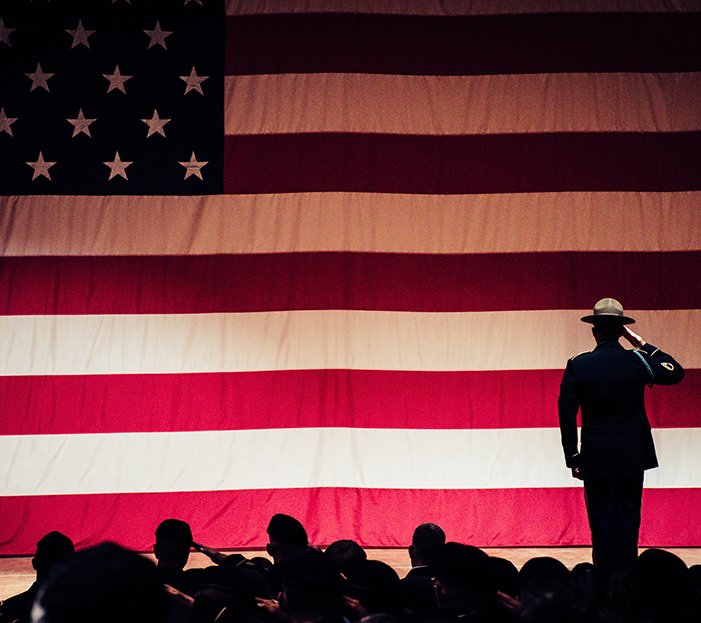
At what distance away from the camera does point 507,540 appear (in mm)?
3566

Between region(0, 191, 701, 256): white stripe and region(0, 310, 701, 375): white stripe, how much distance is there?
379 mm

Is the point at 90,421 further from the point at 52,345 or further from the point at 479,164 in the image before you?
the point at 479,164

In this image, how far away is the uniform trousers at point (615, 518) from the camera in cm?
238

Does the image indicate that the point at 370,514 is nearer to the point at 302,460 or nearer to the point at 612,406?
the point at 302,460

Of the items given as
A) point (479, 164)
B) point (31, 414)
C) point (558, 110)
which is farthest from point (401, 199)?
point (31, 414)

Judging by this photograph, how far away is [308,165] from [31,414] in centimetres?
201

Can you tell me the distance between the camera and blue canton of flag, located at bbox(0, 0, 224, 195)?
370cm

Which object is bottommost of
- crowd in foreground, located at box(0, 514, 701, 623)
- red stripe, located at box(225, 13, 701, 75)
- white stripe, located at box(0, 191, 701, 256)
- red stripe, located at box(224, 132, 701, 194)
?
crowd in foreground, located at box(0, 514, 701, 623)

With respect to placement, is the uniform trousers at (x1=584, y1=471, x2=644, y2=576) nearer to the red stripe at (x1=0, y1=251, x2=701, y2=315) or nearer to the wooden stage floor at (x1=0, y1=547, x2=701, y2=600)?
the wooden stage floor at (x1=0, y1=547, x2=701, y2=600)

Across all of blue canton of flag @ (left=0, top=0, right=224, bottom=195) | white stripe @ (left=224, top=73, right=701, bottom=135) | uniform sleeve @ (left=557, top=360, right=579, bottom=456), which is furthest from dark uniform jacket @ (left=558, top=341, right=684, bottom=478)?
blue canton of flag @ (left=0, top=0, right=224, bottom=195)

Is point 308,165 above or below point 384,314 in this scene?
above

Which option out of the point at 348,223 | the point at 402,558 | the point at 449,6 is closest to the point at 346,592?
the point at 402,558

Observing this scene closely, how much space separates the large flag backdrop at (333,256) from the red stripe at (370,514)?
1 cm

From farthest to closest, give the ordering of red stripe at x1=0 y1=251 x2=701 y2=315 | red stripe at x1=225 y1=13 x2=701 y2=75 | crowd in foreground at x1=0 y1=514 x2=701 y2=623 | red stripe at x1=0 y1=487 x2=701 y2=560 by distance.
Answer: red stripe at x1=225 y1=13 x2=701 y2=75
red stripe at x1=0 y1=251 x2=701 y2=315
red stripe at x1=0 y1=487 x2=701 y2=560
crowd in foreground at x1=0 y1=514 x2=701 y2=623
